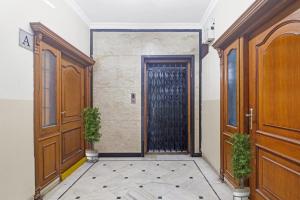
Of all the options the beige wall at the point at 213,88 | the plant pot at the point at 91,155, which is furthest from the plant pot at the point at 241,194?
the plant pot at the point at 91,155

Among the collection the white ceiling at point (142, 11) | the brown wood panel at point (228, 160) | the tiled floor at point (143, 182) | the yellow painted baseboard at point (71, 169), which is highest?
the white ceiling at point (142, 11)

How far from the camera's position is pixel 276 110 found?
220cm

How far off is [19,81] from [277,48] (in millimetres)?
2713

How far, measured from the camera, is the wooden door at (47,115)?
292 centimetres

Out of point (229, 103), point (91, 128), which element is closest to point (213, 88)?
point (229, 103)

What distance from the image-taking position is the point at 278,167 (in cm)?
218

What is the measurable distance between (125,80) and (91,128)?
132 centimetres

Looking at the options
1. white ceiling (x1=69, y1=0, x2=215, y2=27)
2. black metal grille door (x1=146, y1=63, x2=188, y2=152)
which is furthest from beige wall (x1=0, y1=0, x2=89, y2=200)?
black metal grille door (x1=146, y1=63, x2=188, y2=152)

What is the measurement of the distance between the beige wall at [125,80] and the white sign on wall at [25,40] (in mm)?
2466

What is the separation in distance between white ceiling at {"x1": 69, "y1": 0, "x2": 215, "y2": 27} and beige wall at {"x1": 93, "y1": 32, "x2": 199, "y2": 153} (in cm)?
42

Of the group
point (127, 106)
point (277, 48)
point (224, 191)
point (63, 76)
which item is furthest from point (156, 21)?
point (224, 191)

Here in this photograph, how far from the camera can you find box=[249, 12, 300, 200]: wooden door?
1.92m

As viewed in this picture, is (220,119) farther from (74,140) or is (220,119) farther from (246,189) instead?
(74,140)

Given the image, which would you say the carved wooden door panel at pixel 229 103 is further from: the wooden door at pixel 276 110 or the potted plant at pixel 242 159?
the potted plant at pixel 242 159
